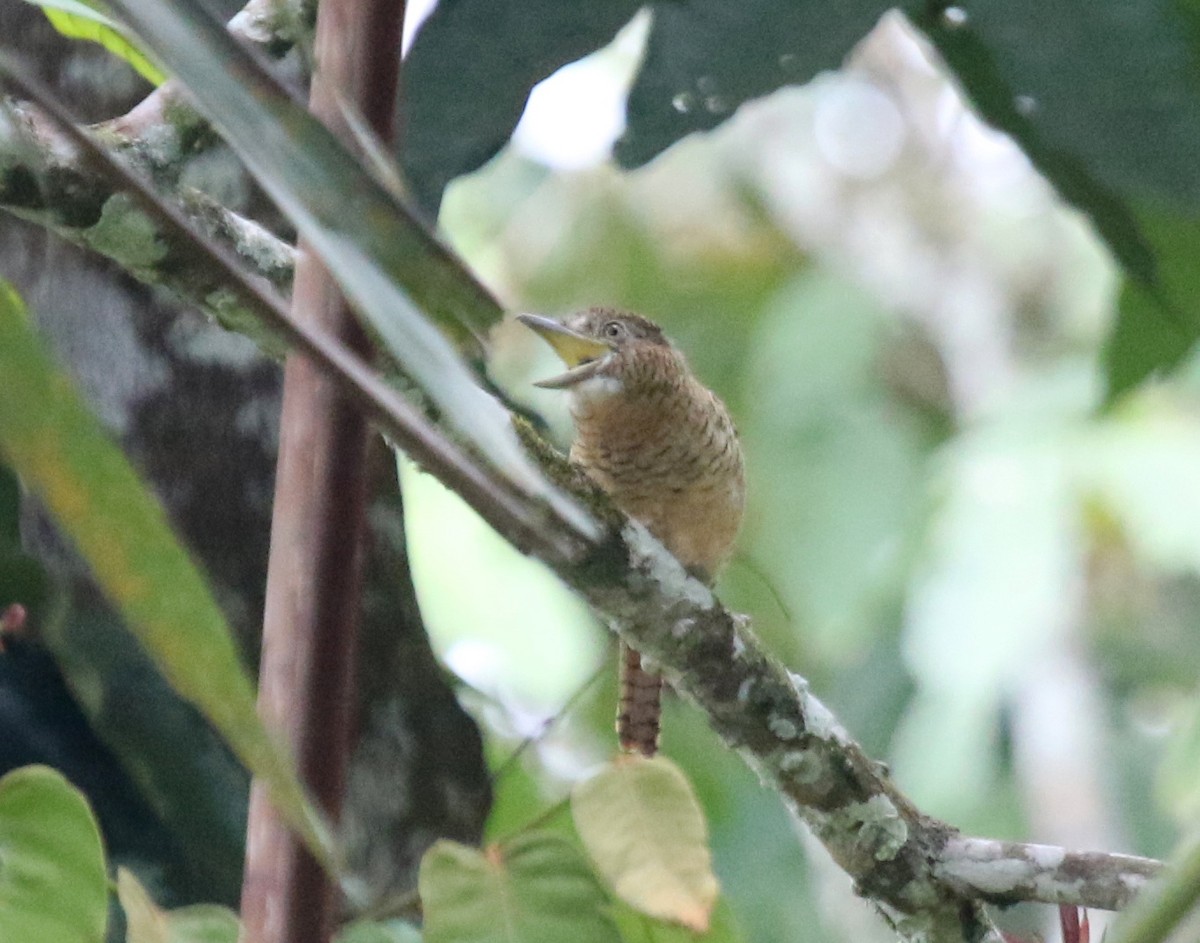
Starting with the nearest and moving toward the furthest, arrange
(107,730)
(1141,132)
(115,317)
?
1. (1141,132)
2. (107,730)
3. (115,317)

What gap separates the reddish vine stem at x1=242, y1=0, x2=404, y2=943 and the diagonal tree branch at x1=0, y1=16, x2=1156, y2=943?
30cm

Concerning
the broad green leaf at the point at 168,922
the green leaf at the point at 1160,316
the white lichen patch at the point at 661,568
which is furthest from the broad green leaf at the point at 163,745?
the green leaf at the point at 1160,316

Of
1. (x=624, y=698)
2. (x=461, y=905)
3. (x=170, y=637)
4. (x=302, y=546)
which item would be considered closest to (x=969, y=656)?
(x=624, y=698)

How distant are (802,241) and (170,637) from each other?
613 cm

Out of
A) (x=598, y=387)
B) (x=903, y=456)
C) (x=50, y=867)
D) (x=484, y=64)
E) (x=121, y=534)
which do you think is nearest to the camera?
(x=121, y=534)

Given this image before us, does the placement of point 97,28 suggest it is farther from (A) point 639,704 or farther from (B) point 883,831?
(A) point 639,704

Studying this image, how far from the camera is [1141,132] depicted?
1.34 metres

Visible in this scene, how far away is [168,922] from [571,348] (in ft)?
4.38

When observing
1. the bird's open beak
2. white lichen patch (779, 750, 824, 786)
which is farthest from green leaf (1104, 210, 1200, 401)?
the bird's open beak

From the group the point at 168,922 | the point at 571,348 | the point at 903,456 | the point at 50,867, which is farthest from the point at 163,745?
the point at 903,456

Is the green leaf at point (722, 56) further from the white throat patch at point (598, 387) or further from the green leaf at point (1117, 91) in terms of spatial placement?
the white throat patch at point (598, 387)

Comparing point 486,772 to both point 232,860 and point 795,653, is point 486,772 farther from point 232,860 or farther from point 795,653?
point 795,653

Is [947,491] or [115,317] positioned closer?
[115,317]

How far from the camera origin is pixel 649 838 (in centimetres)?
150
